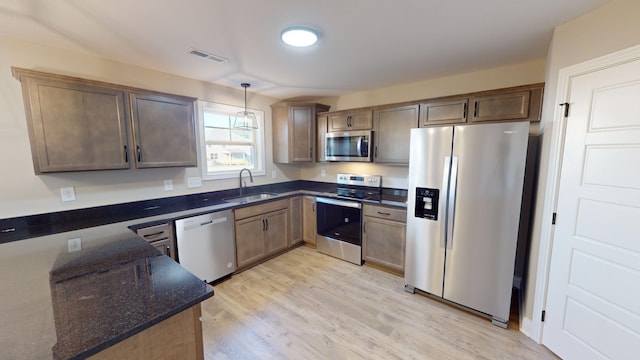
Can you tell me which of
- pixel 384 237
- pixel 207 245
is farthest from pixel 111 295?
pixel 384 237

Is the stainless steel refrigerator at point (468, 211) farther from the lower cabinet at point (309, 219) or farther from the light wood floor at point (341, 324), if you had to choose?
the lower cabinet at point (309, 219)

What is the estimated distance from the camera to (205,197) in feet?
10.7

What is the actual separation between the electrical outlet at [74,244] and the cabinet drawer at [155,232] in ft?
1.53

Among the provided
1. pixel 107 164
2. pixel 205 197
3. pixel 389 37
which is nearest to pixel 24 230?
pixel 107 164

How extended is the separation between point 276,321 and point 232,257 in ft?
3.47

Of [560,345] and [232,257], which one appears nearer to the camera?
[560,345]

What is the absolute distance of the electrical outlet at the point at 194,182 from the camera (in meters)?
3.07

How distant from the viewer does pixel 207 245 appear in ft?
8.94

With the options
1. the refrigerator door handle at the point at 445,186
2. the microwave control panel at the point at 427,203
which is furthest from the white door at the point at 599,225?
the microwave control panel at the point at 427,203

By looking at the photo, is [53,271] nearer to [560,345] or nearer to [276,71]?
[276,71]

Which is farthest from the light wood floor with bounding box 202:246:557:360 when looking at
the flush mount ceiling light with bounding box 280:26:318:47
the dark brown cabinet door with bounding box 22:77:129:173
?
the flush mount ceiling light with bounding box 280:26:318:47

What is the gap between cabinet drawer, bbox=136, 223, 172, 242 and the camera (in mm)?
2242

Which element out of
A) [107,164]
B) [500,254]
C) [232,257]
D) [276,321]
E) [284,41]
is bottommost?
[276,321]

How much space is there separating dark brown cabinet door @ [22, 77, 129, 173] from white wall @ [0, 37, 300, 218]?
295mm
